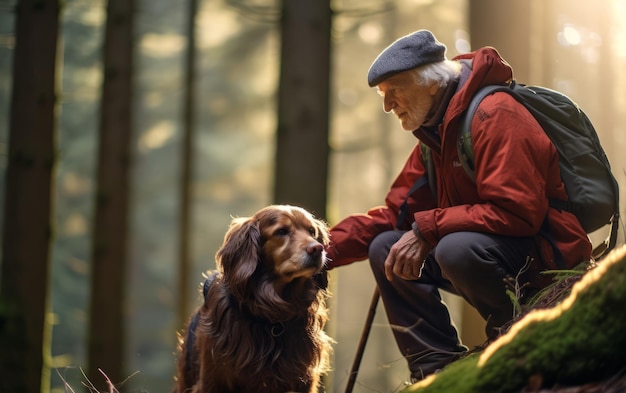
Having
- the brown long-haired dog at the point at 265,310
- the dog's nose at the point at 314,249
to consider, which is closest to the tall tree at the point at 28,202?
the brown long-haired dog at the point at 265,310

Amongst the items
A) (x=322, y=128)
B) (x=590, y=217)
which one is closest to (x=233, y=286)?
(x=590, y=217)

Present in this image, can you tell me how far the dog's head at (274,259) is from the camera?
143 inches

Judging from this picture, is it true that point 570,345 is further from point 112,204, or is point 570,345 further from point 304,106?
point 112,204

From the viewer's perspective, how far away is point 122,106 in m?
7.62

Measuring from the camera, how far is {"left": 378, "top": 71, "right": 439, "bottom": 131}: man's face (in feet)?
11.6

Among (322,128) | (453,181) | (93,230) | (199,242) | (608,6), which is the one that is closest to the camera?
(453,181)

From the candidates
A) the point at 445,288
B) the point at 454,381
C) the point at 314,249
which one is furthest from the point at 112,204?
the point at 454,381

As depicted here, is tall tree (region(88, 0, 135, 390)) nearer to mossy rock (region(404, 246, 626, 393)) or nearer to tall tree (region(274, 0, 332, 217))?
tall tree (region(274, 0, 332, 217))

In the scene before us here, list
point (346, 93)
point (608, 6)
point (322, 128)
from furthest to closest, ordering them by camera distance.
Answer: point (346, 93) → point (608, 6) → point (322, 128)

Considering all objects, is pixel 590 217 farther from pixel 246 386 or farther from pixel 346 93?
pixel 346 93

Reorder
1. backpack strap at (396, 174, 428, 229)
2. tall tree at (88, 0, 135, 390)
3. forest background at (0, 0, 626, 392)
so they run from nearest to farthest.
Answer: backpack strap at (396, 174, 428, 229)
tall tree at (88, 0, 135, 390)
forest background at (0, 0, 626, 392)

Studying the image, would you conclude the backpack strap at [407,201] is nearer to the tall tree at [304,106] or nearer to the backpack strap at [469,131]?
the backpack strap at [469,131]

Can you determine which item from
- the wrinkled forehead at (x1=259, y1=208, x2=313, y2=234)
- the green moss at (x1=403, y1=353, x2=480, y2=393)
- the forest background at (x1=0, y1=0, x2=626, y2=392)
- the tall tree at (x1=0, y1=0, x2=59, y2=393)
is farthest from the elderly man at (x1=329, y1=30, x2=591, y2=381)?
the forest background at (x1=0, y1=0, x2=626, y2=392)

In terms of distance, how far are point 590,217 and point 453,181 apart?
0.62 m
